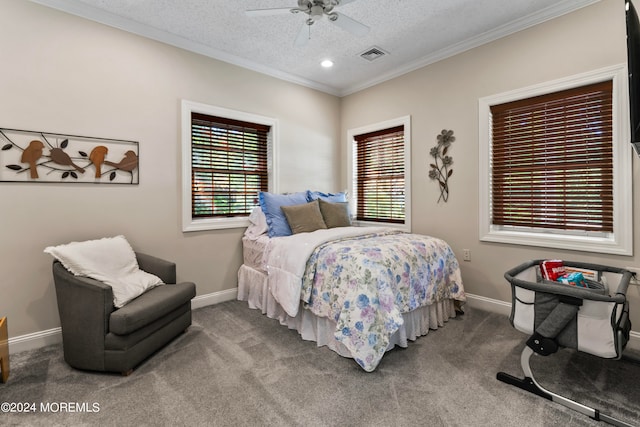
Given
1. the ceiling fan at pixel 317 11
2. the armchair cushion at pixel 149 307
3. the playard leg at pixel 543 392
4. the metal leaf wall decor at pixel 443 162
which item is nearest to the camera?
the playard leg at pixel 543 392

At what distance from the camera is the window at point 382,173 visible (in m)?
4.11

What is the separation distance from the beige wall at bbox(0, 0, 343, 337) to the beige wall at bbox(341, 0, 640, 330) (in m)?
1.96

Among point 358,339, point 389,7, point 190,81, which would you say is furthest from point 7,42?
point 358,339

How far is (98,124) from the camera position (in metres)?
2.80

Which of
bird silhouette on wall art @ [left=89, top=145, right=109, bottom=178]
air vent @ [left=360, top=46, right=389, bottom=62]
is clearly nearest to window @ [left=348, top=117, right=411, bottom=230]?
air vent @ [left=360, top=46, right=389, bottom=62]

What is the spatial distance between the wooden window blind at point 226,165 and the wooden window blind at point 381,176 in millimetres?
1470


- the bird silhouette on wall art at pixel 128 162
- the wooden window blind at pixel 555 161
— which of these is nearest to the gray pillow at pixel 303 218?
the bird silhouette on wall art at pixel 128 162

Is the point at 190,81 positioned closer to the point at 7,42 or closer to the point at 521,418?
the point at 7,42

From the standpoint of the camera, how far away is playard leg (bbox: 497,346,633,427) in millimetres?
1656

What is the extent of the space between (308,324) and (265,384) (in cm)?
73

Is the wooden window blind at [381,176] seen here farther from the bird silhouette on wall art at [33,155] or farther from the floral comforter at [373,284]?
the bird silhouette on wall art at [33,155]

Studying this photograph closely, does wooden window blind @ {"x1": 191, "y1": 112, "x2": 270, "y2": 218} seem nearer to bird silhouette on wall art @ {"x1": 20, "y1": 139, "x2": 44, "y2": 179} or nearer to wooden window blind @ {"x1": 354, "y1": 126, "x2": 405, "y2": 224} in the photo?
bird silhouette on wall art @ {"x1": 20, "y1": 139, "x2": 44, "y2": 179}

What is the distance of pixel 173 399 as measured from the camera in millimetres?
1872

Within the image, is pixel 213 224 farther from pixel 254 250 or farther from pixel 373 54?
pixel 373 54
